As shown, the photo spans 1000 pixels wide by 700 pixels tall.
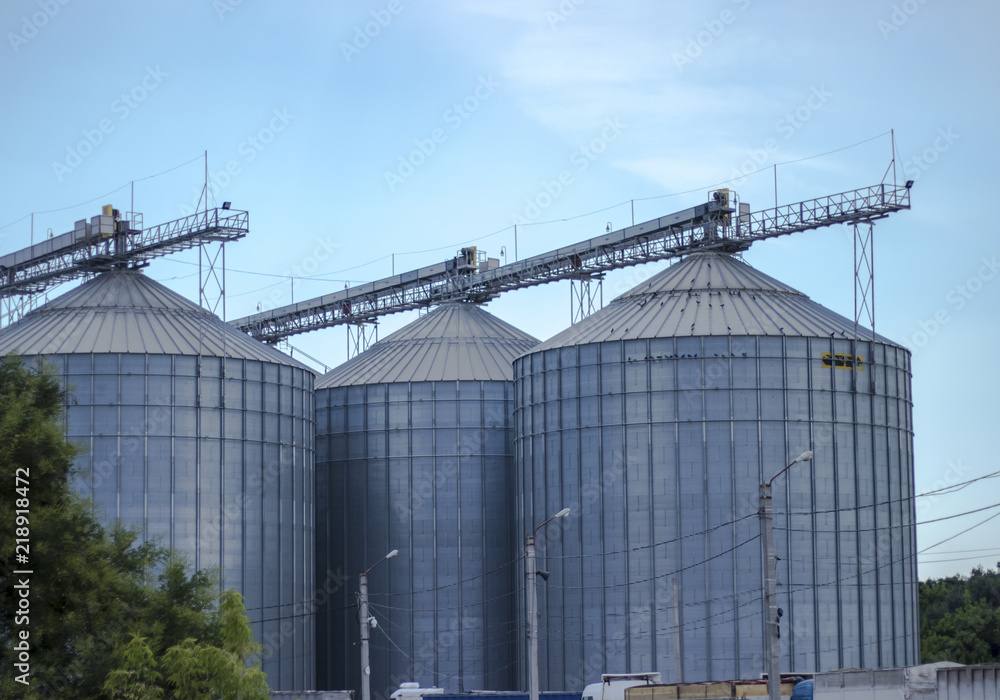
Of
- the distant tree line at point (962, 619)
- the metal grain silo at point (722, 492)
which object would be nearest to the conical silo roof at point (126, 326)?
the metal grain silo at point (722, 492)

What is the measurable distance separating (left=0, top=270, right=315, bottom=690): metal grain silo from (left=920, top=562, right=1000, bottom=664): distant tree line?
60.8 meters

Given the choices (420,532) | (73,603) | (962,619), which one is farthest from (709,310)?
(962,619)

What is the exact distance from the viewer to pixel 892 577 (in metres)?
77.5

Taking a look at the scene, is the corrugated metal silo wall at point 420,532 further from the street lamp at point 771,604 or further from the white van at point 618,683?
the street lamp at point 771,604

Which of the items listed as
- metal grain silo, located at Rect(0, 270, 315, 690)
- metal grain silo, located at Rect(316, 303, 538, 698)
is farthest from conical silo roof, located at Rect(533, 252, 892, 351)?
metal grain silo, located at Rect(0, 270, 315, 690)

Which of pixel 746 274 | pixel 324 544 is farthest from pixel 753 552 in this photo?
pixel 324 544

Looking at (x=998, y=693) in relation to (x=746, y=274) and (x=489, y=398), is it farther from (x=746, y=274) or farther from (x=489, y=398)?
(x=489, y=398)

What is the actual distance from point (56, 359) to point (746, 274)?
1466 inches

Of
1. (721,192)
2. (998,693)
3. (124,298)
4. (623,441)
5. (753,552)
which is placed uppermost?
(721,192)

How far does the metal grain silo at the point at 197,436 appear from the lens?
7731 cm

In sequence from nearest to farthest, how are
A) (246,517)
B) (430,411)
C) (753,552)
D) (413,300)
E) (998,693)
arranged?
(998,693), (753,552), (246,517), (430,411), (413,300)

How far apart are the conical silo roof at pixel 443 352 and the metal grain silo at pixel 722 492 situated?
14.0 metres

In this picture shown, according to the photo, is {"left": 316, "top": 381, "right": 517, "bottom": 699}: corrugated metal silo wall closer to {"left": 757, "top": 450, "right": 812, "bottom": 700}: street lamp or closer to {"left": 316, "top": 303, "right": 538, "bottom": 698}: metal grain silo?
{"left": 316, "top": 303, "right": 538, "bottom": 698}: metal grain silo

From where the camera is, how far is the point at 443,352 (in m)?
96.4
